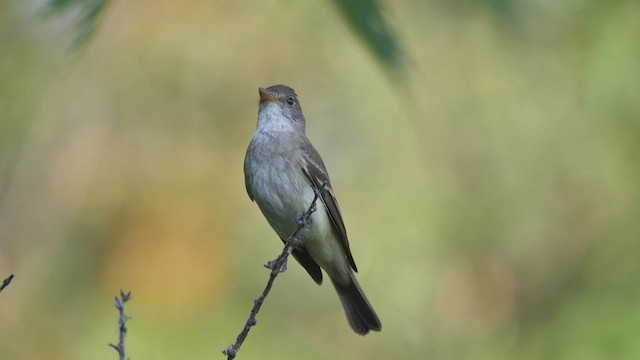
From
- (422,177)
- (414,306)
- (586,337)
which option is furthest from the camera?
(422,177)

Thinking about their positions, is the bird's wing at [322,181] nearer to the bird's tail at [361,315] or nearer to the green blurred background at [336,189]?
the bird's tail at [361,315]

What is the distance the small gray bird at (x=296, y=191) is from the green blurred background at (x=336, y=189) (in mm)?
1087

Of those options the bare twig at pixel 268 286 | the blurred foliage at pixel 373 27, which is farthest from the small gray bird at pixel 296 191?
the blurred foliage at pixel 373 27

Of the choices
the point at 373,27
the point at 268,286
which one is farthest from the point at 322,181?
the point at 373,27

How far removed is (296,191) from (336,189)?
2007 millimetres

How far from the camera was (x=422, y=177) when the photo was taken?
6309 mm

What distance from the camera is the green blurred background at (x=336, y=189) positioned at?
588 cm

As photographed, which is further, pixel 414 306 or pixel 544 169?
pixel 544 169

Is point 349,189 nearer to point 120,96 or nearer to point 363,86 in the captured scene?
point 363,86

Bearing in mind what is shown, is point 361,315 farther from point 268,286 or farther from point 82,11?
point 82,11

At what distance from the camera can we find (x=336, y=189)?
6.24 meters

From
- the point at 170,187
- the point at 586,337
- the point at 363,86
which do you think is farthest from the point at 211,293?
the point at 586,337

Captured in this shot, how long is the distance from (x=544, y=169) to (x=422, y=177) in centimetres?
82

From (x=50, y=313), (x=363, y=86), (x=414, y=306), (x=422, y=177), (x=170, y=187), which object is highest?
(x=363, y=86)
